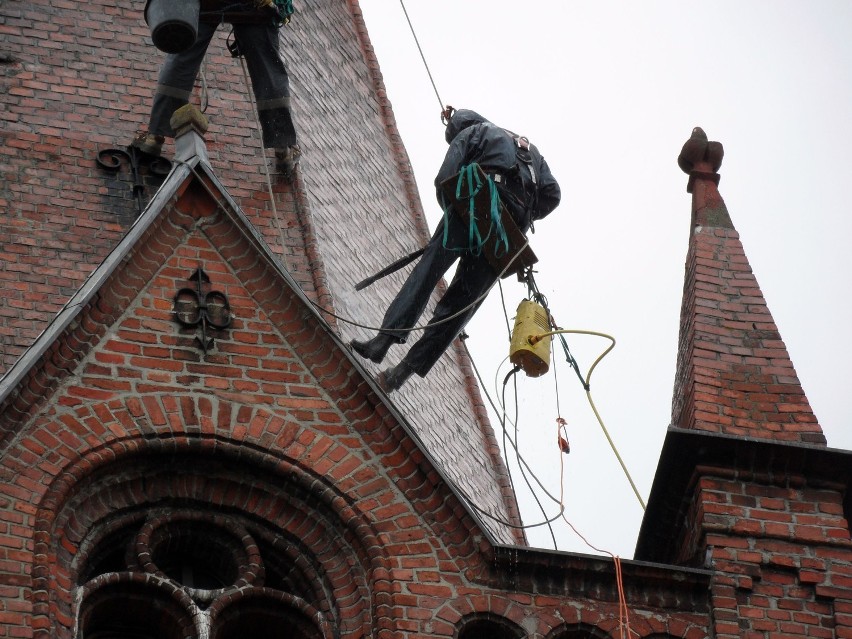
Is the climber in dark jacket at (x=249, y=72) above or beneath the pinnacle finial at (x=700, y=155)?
above

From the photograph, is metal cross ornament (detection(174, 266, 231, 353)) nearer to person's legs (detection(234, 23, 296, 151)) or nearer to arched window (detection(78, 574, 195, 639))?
arched window (detection(78, 574, 195, 639))

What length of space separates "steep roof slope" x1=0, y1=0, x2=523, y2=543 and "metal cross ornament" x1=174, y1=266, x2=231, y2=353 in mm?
1156

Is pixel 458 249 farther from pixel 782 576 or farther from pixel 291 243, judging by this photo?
pixel 782 576

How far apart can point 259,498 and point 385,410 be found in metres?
0.82

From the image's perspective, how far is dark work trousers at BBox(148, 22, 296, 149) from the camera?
679 inches

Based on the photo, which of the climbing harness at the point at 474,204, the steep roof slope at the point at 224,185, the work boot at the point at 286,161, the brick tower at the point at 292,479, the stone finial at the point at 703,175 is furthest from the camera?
the work boot at the point at 286,161

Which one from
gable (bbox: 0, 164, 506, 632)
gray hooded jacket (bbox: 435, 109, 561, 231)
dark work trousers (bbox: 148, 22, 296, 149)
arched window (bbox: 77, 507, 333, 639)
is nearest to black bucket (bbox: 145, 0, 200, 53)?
dark work trousers (bbox: 148, 22, 296, 149)

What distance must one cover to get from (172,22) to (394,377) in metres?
2.35

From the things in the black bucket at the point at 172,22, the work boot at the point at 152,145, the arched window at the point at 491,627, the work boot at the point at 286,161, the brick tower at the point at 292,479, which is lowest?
the arched window at the point at 491,627

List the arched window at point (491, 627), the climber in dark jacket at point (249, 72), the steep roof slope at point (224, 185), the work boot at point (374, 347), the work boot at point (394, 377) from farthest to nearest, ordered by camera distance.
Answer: the climber in dark jacket at point (249, 72), the steep roof slope at point (224, 185), the work boot at point (394, 377), the work boot at point (374, 347), the arched window at point (491, 627)

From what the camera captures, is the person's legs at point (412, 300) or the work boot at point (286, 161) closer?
the person's legs at point (412, 300)

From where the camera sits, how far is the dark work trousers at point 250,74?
17.2 m

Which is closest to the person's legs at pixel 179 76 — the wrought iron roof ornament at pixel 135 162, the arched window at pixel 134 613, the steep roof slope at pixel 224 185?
the wrought iron roof ornament at pixel 135 162

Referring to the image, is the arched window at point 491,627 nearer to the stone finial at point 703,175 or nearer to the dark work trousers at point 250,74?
the stone finial at point 703,175
